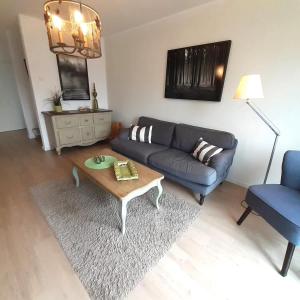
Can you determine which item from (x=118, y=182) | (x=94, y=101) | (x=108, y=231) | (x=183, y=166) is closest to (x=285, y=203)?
(x=183, y=166)

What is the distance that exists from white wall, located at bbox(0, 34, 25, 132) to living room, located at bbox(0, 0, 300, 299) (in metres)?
1.55

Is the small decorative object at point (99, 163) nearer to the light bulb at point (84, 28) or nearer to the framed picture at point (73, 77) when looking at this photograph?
the light bulb at point (84, 28)

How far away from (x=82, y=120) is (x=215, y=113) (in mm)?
2614

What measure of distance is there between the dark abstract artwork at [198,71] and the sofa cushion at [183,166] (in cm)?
100

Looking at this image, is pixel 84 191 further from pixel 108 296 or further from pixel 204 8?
pixel 204 8

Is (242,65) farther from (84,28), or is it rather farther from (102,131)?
(102,131)

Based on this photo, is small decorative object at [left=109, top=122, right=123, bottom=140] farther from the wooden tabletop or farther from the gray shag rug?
the wooden tabletop

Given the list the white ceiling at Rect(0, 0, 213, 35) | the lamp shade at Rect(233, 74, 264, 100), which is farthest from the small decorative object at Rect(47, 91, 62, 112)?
the lamp shade at Rect(233, 74, 264, 100)

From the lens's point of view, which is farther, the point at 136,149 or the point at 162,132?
the point at 162,132

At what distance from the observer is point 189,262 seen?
1.38 meters

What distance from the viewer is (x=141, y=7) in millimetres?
2500

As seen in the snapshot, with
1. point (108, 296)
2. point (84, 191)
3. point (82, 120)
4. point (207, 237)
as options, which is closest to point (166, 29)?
point (82, 120)

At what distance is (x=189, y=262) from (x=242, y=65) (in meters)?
2.35

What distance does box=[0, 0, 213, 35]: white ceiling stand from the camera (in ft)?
7.80
